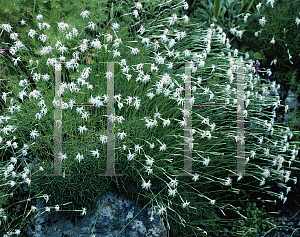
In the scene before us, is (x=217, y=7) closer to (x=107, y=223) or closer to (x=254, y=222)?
(x=254, y=222)

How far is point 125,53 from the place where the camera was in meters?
3.56

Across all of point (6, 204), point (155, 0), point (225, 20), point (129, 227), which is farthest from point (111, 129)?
point (225, 20)

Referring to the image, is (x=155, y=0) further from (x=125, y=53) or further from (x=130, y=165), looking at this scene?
(x=130, y=165)

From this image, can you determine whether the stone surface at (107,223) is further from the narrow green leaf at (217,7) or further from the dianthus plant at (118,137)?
the narrow green leaf at (217,7)

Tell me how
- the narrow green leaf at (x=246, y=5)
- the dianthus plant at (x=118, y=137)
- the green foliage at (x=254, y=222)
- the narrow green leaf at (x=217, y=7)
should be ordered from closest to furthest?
the dianthus plant at (x=118, y=137)
the green foliage at (x=254, y=222)
the narrow green leaf at (x=217, y=7)
the narrow green leaf at (x=246, y=5)

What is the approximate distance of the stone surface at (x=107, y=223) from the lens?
278cm

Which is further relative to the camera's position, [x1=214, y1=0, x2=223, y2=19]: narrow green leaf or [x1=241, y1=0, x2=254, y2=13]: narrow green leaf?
[x1=241, y1=0, x2=254, y2=13]: narrow green leaf

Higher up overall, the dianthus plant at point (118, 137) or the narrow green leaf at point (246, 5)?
the narrow green leaf at point (246, 5)

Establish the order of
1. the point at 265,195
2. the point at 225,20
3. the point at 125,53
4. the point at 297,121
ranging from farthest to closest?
the point at 225,20 < the point at 297,121 < the point at 265,195 < the point at 125,53

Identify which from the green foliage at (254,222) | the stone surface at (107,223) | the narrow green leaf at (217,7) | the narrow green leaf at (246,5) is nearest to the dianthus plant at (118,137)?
the stone surface at (107,223)

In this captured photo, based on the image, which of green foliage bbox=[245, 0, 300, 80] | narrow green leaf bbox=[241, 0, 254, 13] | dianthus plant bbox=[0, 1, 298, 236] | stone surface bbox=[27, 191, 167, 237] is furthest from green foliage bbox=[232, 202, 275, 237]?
narrow green leaf bbox=[241, 0, 254, 13]

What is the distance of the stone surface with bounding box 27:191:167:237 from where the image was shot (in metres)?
2.78

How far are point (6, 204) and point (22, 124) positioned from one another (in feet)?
2.53

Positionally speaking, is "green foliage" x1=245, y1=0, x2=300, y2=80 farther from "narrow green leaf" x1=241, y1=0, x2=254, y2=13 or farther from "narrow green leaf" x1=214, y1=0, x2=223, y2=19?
"narrow green leaf" x1=214, y1=0, x2=223, y2=19
